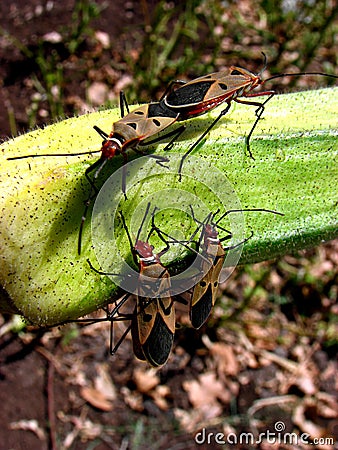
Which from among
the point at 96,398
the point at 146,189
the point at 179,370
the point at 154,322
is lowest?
the point at 179,370

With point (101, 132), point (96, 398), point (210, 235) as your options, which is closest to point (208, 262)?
point (210, 235)

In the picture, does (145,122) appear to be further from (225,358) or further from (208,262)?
(225,358)

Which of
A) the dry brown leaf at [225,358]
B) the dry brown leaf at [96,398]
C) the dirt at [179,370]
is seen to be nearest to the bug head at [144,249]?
the dirt at [179,370]

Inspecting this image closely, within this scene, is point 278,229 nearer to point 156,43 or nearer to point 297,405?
point 297,405

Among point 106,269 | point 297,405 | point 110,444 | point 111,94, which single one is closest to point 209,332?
point 297,405

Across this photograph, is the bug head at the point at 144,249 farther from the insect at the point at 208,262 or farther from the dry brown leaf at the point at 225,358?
the dry brown leaf at the point at 225,358

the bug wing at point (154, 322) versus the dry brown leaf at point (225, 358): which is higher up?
the bug wing at point (154, 322)
